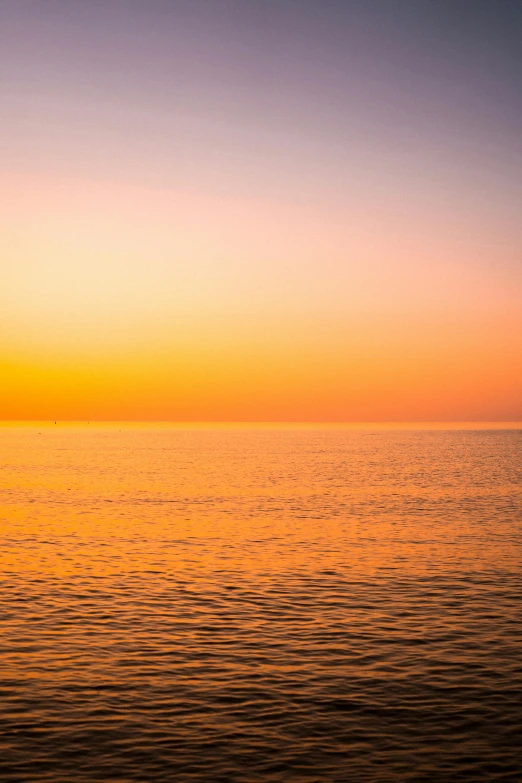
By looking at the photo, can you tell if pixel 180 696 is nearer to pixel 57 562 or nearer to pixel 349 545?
pixel 57 562

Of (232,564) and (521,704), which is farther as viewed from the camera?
(232,564)

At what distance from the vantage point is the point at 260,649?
27.1m

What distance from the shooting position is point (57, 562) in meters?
43.2

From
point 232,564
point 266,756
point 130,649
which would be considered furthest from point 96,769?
point 232,564

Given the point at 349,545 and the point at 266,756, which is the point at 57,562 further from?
the point at 266,756

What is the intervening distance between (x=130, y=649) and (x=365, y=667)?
27.2ft

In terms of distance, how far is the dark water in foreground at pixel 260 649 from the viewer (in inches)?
734

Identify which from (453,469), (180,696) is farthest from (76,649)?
(453,469)

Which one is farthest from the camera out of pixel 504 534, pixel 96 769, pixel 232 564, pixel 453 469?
pixel 453 469

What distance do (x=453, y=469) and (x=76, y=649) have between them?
105 m

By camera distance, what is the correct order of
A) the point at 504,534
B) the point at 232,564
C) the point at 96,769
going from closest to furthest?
the point at 96,769 → the point at 232,564 → the point at 504,534

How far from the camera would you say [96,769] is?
58.1ft

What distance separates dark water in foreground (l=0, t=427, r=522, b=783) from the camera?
61.2 ft

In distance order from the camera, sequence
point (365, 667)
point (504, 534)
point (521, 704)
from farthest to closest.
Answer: point (504, 534) < point (365, 667) < point (521, 704)
